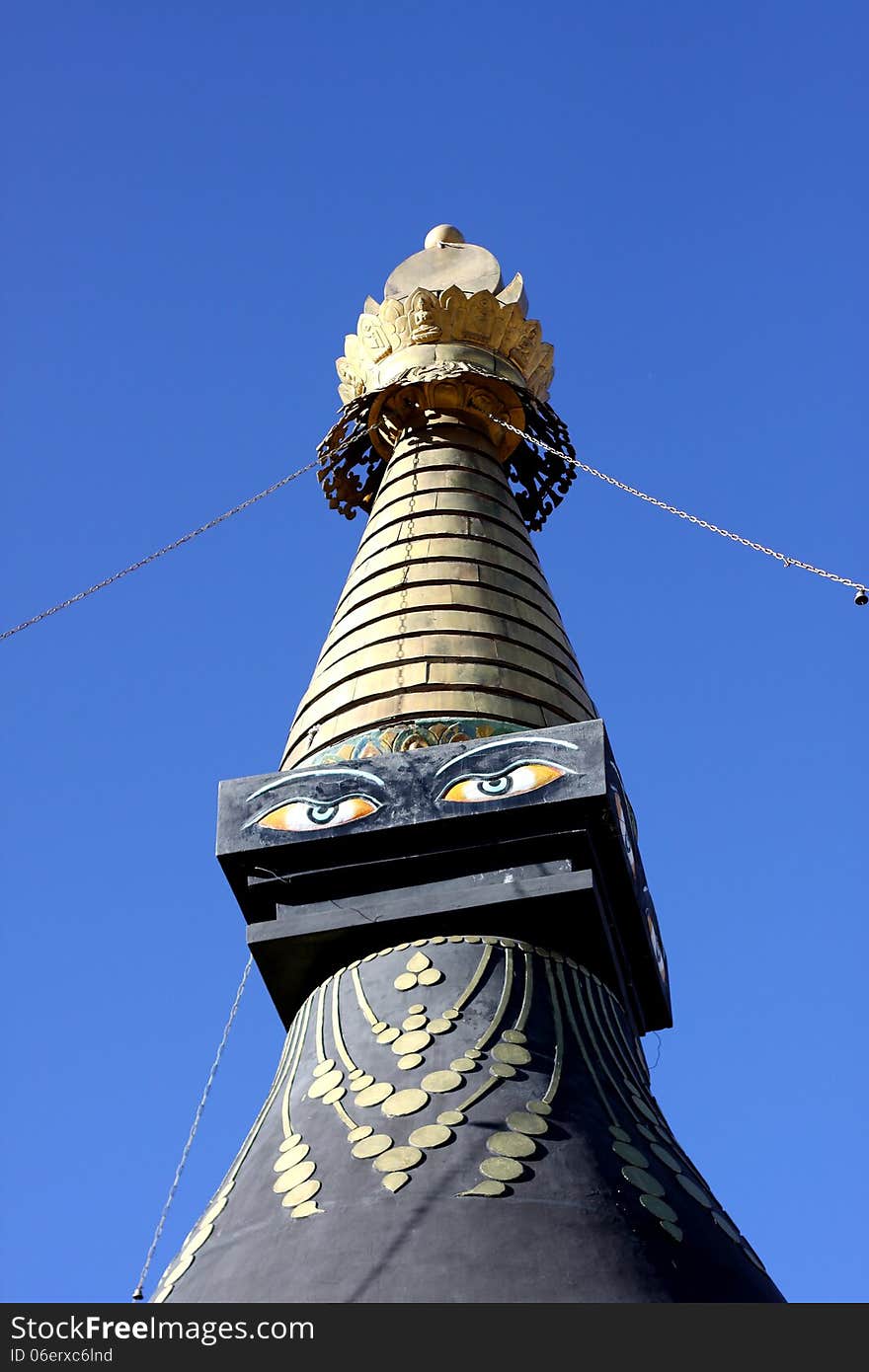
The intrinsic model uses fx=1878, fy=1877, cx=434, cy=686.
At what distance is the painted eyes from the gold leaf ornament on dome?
14.7 feet

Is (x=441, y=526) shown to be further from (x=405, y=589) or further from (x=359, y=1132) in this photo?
(x=359, y=1132)

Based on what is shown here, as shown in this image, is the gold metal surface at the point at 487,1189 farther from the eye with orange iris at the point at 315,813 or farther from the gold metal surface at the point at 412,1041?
the eye with orange iris at the point at 315,813

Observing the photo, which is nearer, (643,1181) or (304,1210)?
(304,1210)

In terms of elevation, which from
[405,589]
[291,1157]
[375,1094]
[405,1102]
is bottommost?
[291,1157]

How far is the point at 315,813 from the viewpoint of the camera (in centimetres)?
1042

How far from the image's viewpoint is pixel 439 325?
14.0m

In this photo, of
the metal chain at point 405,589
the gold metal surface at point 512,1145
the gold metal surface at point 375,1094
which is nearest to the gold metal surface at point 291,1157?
the gold metal surface at point 375,1094

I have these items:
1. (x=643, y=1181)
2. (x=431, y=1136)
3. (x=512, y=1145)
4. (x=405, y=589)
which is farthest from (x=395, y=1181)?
(x=405, y=589)

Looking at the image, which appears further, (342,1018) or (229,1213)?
(342,1018)

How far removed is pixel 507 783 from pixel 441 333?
493cm

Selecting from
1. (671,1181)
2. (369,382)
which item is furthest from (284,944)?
(369,382)

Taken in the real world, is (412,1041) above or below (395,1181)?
above

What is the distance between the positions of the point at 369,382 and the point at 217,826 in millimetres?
4682
